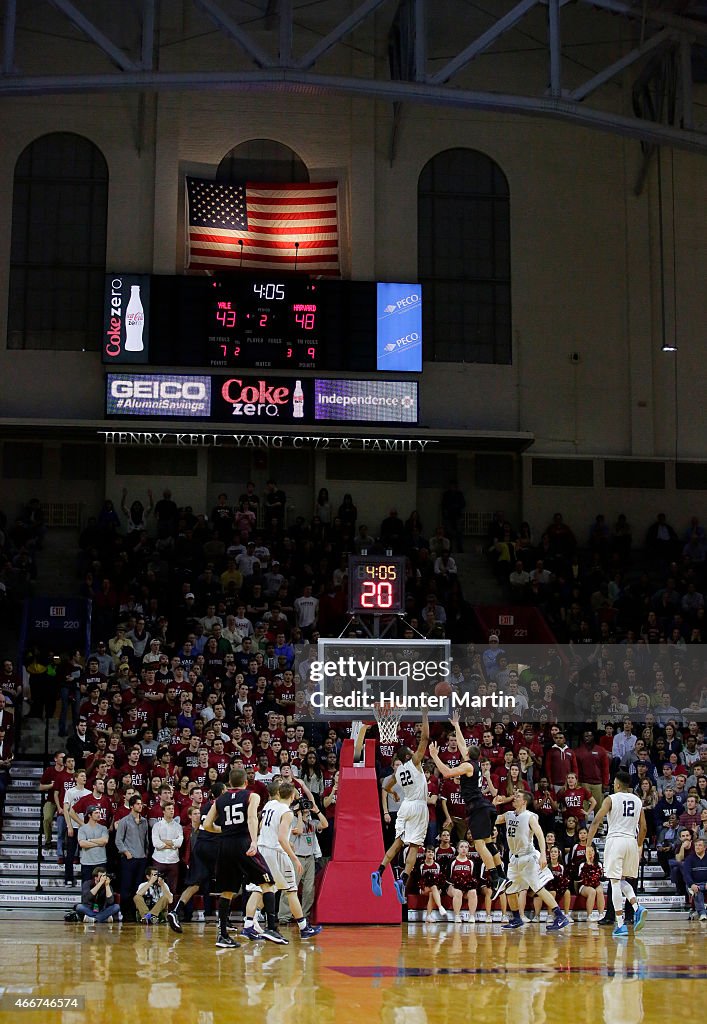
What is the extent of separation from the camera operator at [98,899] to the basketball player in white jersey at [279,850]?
284cm

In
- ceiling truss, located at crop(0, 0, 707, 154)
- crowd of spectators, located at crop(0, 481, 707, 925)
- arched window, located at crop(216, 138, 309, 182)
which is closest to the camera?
crowd of spectators, located at crop(0, 481, 707, 925)

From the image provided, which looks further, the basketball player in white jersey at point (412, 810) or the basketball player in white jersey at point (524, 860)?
the basketball player in white jersey at point (412, 810)

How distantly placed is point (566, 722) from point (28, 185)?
63.5ft

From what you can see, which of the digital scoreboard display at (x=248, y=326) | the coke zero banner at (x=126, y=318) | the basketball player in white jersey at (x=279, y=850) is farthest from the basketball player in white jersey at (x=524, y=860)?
the coke zero banner at (x=126, y=318)

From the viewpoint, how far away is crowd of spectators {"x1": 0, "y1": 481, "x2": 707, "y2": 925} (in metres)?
19.3

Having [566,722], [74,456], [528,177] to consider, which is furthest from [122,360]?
[566,722]

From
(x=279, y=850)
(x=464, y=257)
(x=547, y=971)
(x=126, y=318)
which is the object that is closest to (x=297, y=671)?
(x=279, y=850)

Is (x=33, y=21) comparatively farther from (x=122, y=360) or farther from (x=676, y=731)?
(x=676, y=731)

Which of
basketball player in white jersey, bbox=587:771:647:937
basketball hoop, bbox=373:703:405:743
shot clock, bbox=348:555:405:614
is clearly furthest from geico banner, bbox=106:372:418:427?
basketball player in white jersey, bbox=587:771:647:937

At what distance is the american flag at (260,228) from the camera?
32.5 m

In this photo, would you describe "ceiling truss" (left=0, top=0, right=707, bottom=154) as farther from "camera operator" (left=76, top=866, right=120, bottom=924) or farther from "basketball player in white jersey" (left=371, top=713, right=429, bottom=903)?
"camera operator" (left=76, top=866, right=120, bottom=924)

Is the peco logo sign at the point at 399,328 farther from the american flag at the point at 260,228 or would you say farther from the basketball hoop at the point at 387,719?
the basketball hoop at the point at 387,719

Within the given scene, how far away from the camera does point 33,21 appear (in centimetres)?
3375

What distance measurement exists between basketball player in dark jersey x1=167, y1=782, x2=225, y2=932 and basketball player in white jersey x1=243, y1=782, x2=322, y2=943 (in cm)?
53
